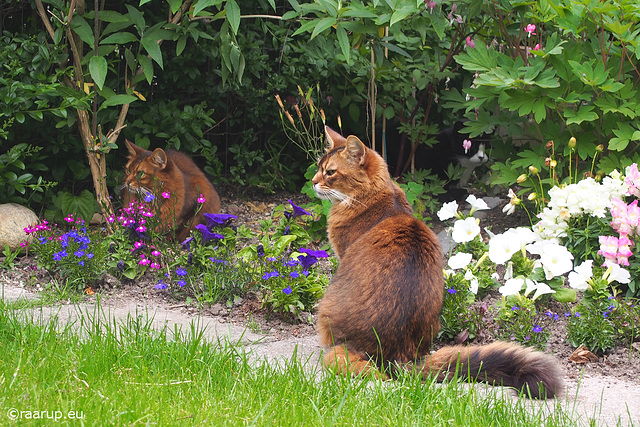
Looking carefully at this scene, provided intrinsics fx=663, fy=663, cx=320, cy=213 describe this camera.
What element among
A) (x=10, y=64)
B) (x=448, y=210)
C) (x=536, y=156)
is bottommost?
(x=448, y=210)

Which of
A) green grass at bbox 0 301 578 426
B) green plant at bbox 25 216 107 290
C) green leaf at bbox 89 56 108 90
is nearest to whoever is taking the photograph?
green grass at bbox 0 301 578 426

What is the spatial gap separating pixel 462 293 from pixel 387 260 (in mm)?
809

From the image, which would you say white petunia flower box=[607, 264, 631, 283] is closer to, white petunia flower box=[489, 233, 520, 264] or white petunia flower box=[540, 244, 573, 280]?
white petunia flower box=[540, 244, 573, 280]

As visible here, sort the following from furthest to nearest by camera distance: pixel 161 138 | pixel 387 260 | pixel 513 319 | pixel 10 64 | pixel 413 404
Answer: pixel 161 138 < pixel 10 64 < pixel 513 319 < pixel 387 260 < pixel 413 404

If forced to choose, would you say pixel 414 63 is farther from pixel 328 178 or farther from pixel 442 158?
pixel 328 178

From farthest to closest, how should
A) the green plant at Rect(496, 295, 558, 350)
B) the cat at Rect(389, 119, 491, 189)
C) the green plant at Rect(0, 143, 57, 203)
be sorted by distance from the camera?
the cat at Rect(389, 119, 491, 189), the green plant at Rect(0, 143, 57, 203), the green plant at Rect(496, 295, 558, 350)

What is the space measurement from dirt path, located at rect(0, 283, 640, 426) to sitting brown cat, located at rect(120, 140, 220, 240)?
3.58ft

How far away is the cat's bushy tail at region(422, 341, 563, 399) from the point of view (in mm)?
2932

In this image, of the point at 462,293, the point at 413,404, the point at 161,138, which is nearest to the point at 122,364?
the point at 413,404

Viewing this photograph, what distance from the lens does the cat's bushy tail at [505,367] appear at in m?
2.93

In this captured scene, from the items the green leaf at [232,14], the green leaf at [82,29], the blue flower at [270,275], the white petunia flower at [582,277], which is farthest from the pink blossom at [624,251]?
the green leaf at [82,29]

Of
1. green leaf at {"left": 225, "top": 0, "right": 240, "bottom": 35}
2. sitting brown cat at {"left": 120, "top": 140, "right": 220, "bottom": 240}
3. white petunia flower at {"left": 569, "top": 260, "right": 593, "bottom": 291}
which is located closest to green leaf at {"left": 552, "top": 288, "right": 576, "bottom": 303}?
white petunia flower at {"left": 569, "top": 260, "right": 593, "bottom": 291}

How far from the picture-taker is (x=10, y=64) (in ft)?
16.0

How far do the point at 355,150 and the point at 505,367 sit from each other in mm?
1488
